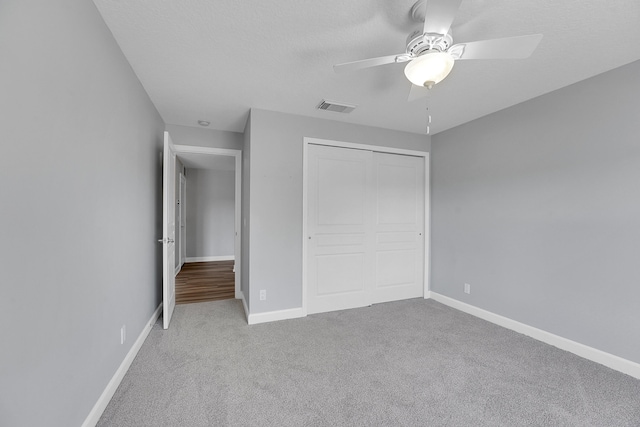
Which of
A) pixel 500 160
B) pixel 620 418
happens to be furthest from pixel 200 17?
pixel 620 418

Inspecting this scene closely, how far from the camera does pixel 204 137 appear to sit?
3619mm

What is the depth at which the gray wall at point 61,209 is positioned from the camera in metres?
0.94

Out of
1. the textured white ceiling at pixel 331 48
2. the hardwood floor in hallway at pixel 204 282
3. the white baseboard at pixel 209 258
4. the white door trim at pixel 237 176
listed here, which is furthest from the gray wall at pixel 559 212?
the white baseboard at pixel 209 258

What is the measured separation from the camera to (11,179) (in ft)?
3.04

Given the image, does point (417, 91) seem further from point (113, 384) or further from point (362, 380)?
point (113, 384)

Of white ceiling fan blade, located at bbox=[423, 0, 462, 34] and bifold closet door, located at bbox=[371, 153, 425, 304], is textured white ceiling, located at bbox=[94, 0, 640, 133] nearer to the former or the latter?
white ceiling fan blade, located at bbox=[423, 0, 462, 34]

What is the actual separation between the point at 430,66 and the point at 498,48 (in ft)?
1.18

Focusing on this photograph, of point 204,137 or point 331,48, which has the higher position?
point 331,48

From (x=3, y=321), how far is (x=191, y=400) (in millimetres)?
1203

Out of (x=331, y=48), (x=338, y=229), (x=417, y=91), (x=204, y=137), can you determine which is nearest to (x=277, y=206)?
(x=338, y=229)

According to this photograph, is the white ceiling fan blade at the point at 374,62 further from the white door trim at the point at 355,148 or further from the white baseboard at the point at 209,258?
the white baseboard at the point at 209,258

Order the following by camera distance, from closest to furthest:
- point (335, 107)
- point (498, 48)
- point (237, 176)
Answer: point (498, 48) < point (335, 107) < point (237, 176)

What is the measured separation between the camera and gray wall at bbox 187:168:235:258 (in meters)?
6.65

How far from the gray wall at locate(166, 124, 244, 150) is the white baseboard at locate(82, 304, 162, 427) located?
7.44ft
